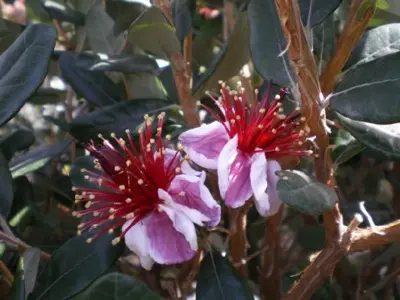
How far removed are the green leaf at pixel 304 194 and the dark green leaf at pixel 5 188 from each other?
46 centimetres

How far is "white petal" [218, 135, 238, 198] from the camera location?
75cm

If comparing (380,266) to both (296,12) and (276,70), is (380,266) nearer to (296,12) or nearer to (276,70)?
(276,70)

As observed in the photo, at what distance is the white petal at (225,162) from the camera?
29.3 inches

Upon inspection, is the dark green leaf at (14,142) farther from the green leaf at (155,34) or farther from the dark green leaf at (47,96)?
the green leaf at (155,34)

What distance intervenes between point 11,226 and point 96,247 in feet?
0.74

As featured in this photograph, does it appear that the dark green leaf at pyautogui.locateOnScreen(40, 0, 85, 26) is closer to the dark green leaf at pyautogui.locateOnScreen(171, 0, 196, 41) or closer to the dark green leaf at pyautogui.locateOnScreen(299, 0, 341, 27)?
the dark green leaf at pyautogui.locateOnScreen(171, 0, 196, 41)

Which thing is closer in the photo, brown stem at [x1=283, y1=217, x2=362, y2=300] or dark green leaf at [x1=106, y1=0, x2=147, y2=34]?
brown stem at [x1=283, y1=217, x2=362, y2=300]

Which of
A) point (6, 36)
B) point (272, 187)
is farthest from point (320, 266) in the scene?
point (6, 36)

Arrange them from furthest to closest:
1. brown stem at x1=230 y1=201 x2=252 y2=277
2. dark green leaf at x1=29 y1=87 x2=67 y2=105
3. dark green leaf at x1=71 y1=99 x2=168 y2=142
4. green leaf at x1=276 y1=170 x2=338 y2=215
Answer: dark green leaf at x1=29 y1=87 x2=67 y2=105 < dark green leaf at x1=71 y1=99 x2=168 y2=142 < brown stem at x1=230 y1=201 x2=252 y2=277 < green leaf at x1=276 y1=170 x2=338 y2=215

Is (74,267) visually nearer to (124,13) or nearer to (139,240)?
(139,240)

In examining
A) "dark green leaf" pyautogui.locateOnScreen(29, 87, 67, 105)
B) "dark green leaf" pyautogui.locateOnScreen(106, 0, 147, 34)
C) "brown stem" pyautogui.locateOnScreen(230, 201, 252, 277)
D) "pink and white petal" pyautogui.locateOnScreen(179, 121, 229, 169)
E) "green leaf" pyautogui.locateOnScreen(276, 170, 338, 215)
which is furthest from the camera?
"dark green leaf" pyautogui.locateOnScreen(29, 87, 67, 105)

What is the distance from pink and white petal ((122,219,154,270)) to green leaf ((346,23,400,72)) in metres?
0.35

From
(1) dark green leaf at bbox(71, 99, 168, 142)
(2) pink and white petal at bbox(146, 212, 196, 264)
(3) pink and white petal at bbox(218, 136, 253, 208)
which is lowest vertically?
(1) dark green leaf at bbox(71, 99, 168, 142)

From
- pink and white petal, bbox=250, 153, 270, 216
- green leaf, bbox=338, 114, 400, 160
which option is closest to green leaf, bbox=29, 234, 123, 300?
pink and white petal, bbox=250, 153, 270, 216
